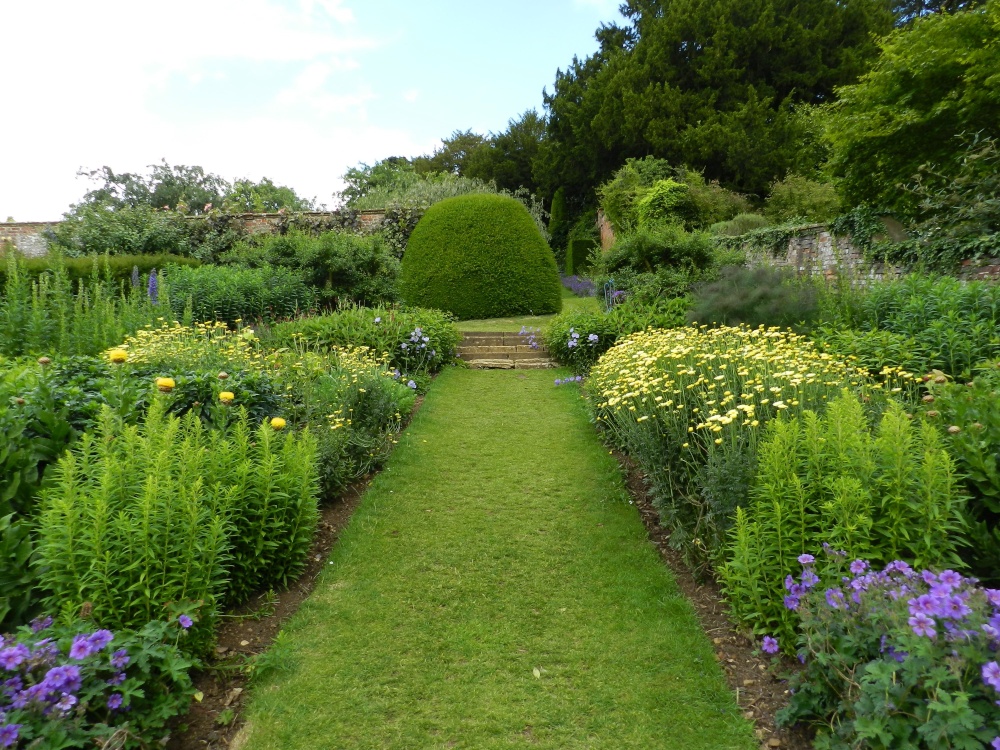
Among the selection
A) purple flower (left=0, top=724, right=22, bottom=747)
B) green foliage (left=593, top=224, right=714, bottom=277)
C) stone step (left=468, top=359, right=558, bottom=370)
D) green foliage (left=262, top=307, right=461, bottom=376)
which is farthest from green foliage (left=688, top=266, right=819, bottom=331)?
purple flower (left=0, top=724, right=22, bottom=747)

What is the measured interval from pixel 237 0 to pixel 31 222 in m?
19.0

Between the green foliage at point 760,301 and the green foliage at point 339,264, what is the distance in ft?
22.0

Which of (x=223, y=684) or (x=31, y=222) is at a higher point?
(x=31, y=222)

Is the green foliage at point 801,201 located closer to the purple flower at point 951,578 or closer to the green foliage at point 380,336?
the green foliage at point 380,336

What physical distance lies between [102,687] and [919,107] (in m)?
13.8

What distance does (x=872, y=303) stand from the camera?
18.9 feet

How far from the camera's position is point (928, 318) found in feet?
16.8

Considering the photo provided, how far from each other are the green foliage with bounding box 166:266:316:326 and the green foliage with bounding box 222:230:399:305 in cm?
48

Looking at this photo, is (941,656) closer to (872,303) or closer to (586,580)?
(586,580)

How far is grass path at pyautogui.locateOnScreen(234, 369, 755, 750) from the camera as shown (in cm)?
231

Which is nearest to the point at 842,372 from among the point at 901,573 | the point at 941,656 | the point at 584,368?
the point at 901,573

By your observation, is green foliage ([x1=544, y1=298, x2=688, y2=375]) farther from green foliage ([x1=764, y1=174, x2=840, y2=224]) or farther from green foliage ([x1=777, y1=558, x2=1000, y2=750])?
green foliage ([x1=764, y1=174, x2=840, y2=224])

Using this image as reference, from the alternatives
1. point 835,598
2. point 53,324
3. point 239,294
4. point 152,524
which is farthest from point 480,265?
point 835,598

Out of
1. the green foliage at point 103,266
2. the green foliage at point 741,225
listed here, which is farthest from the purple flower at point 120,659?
the green foliage at point 741,225
